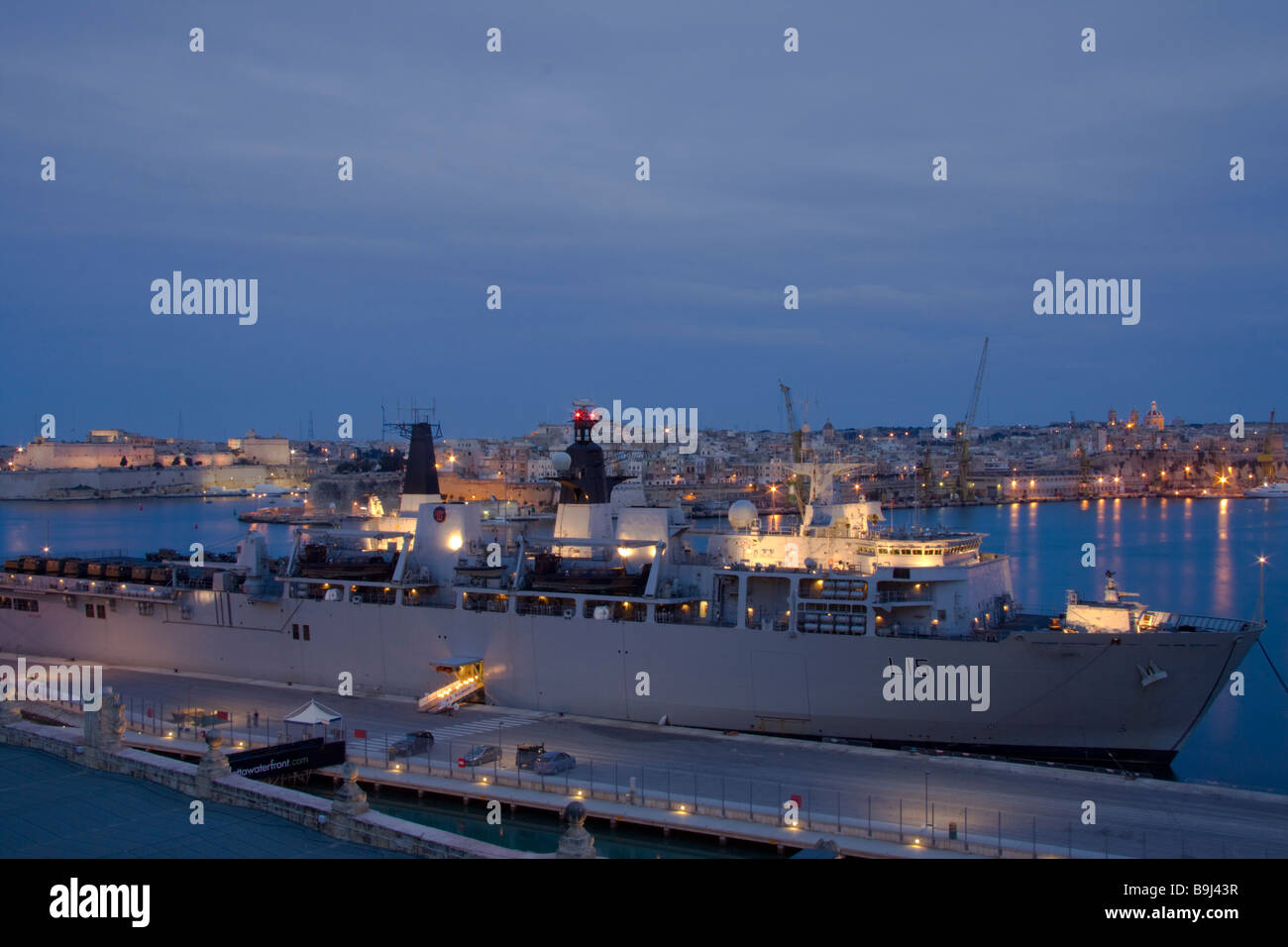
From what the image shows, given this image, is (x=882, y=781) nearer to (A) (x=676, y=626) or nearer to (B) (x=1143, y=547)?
(A) (x=676, y=626)

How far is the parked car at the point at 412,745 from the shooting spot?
15945mm

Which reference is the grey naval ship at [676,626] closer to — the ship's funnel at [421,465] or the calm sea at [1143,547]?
the ship's funnel at [421,465]

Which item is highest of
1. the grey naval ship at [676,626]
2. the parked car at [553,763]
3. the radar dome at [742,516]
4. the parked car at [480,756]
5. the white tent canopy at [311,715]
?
the radar dome at [742,516]

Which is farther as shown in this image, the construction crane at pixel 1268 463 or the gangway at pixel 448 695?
the construction crane at pixel 1268 463

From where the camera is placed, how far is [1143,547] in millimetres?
53625

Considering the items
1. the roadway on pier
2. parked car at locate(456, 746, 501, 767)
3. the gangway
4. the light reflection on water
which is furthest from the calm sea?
the gangway

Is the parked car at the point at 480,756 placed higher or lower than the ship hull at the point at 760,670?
lower

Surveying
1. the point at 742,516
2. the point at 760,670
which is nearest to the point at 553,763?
the point at 760,670

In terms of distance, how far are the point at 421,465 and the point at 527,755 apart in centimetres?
905

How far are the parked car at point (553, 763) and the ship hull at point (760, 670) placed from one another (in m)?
2.89

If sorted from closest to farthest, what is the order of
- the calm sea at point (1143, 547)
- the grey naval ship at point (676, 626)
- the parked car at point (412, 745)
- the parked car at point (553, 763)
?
1. the parked car at point (553, 763)
2. the grey naval ship at point (676, 626)
3. the parked car at point (412, 745)
4. the calm sea at point (1143, 547)

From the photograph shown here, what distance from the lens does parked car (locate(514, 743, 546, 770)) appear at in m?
15.2

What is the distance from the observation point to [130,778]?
468 inches

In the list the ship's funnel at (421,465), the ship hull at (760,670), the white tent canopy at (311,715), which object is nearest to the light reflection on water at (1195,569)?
the ship hull at (760,670)
